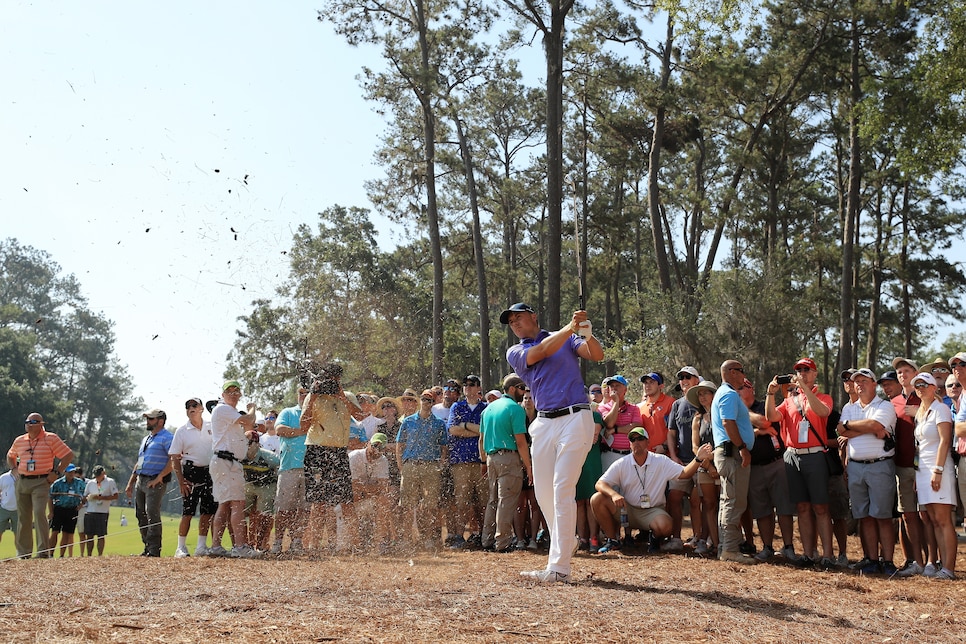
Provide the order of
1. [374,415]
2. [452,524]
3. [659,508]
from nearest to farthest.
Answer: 1. [659,508]
2. [452,524]
3. [374,415]

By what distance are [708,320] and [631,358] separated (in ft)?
7.80

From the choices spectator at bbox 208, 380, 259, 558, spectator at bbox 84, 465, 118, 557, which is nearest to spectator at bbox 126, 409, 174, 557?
spectator at bbox 208, 380, 259, 558

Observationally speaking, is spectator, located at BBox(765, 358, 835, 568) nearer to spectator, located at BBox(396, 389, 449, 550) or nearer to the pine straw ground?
the pine straw ground

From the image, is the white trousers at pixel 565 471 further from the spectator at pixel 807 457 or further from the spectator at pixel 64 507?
the spectator at pixel 64 507

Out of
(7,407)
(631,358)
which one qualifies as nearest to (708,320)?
(631,358)

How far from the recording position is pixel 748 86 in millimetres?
24891

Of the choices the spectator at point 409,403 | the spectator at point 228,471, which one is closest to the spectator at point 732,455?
the spectator at point 409,403

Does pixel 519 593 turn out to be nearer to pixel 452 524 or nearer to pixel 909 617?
pixel 909 617

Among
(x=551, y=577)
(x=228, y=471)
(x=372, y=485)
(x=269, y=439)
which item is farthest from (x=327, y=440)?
(x=551, y=577)

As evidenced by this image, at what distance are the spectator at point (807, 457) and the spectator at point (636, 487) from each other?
1112mm

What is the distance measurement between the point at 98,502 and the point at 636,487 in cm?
893

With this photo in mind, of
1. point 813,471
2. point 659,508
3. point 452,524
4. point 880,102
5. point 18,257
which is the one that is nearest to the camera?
point 813,471

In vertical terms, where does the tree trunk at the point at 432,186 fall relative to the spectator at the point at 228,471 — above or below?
above

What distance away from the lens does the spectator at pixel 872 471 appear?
8.64 meters
